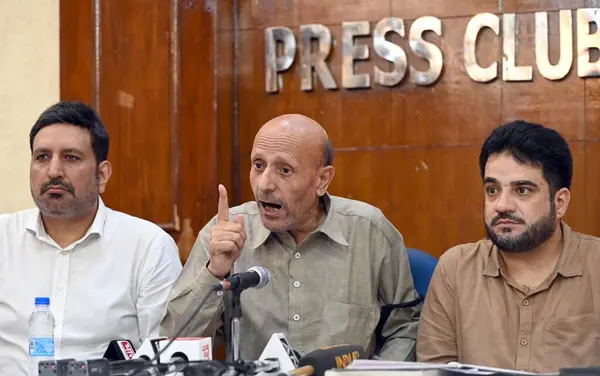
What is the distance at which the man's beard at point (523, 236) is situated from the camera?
2984 millimetres

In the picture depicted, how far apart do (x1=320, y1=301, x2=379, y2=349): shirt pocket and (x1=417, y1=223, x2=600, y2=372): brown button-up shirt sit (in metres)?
0.20

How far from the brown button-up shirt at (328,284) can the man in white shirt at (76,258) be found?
38cm

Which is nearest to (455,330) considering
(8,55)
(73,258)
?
(73,258)

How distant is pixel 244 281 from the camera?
2396mm

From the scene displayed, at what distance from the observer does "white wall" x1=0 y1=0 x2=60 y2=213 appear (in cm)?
524

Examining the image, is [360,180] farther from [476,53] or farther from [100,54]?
[100,54]

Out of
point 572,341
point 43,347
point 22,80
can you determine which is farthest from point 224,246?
point 22,80

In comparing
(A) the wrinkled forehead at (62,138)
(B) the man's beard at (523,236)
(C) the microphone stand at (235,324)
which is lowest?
(C) the microphone stand at (235,324)

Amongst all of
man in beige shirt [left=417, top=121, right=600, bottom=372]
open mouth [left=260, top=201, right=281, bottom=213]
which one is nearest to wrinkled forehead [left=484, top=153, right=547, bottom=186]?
man in beige shirt [left=417, top=121, right=600, bottom=372]

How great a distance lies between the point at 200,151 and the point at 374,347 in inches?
80.1

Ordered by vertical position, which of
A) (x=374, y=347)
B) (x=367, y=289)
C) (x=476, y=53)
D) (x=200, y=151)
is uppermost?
(x=476, y=53)

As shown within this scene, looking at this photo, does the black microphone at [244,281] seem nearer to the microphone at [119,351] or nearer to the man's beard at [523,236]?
the microphone at [119,351]

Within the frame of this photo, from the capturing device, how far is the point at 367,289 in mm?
3242

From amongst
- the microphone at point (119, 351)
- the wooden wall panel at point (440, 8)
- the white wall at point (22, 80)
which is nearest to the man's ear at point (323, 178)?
the microphone at point (119, 351)
